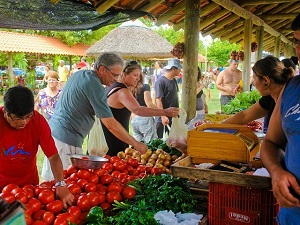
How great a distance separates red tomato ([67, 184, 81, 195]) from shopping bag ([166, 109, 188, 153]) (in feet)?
4.03

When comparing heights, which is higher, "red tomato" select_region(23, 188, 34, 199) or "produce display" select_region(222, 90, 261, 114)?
"produce display" select_region(222, 90, 261, 114)

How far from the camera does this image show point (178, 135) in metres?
3.78

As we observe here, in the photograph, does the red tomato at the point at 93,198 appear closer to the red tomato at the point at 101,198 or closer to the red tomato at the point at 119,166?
the red tomato at the point at 101,198

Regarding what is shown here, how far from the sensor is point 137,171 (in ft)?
11.4

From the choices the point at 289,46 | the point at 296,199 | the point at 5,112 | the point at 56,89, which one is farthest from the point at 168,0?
the point at 289,46

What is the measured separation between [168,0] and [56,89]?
309 cm

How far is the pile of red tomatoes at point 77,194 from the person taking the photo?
7.55 ft

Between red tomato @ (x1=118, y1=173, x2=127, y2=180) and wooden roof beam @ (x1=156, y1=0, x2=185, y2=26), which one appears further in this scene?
wooden roof beam @ (x1=156, y1=0, x2=185, y2=26)

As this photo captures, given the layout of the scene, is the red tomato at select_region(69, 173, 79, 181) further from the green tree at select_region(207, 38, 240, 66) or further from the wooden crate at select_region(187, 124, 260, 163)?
the green tree at select_region(207, 38, 240, 66)

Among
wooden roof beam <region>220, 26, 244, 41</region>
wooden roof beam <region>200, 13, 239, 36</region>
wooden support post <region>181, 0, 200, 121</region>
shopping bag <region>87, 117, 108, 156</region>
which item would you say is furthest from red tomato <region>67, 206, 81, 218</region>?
wooden roof beam <region>220, 26, 244, 41</region>

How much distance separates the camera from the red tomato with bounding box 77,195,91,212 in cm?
249

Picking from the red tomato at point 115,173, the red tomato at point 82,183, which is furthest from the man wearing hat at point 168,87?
the red tomato at point 82,183

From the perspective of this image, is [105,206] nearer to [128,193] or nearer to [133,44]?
[128,193]

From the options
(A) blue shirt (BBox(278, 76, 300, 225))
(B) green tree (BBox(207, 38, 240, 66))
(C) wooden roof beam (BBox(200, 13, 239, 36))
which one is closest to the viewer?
(A) blue shirt (BBox(278, 76, 300, 225))
